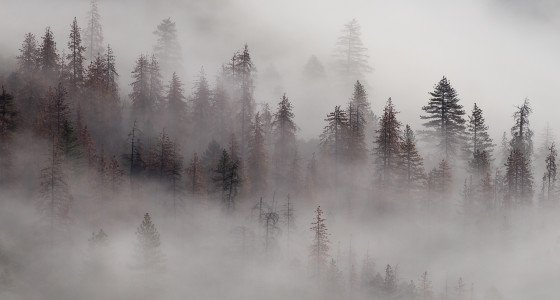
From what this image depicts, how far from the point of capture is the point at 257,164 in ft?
278

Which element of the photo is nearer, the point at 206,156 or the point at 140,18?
the point at 206,156

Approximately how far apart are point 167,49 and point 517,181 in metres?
59.6

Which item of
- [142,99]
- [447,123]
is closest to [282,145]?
[142,99]

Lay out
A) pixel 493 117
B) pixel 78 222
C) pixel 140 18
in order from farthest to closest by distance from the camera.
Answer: pixel 140 18 < pixel 493 117 < pixel 78 222

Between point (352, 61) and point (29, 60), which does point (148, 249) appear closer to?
point (29, 60)

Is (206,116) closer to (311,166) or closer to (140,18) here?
(311,166)

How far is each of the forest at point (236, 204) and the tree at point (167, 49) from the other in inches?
819

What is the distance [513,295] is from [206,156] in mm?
40830

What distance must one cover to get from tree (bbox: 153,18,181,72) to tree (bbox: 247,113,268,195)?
3590 cm

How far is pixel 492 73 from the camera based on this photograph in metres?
187

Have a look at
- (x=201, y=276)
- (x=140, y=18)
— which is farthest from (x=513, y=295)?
(x=140, y=18)

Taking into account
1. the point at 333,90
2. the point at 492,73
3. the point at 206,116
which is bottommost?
the point at 206,116

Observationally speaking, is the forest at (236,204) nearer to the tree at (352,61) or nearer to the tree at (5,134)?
the tree at (5,134)

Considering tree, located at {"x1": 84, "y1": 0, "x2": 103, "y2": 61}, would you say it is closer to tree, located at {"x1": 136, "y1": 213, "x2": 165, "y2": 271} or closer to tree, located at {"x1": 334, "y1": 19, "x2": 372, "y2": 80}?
tree, located at {"x1": 334, "y1": 19, "x2": 372, "y2": 80}
